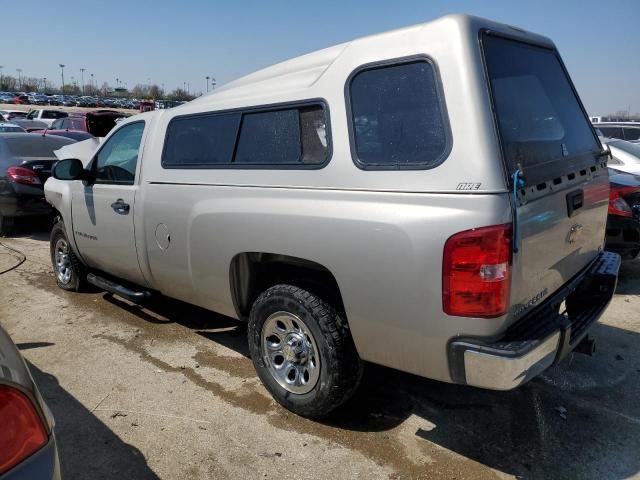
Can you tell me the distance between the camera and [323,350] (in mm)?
2949

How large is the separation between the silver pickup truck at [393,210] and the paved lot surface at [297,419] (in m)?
0.34

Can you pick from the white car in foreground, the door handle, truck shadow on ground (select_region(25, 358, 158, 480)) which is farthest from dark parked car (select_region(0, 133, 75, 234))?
the white car in foreground

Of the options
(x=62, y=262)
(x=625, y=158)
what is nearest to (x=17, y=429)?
(x=62, y=262)

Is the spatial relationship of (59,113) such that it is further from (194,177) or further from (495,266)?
(495,266)

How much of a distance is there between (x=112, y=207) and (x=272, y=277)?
1.79 m

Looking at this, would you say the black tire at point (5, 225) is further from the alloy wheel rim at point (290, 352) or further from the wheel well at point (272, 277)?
the alloy wheel rim at point (290, 352)

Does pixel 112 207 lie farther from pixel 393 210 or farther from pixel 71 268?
pixel 393 210

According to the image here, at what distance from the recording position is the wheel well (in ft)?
10.1

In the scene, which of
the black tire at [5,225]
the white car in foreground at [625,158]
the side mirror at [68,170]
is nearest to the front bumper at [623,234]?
the white car in foreground at [625,158]

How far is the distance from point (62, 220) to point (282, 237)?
344 centimetres

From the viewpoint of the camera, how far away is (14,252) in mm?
7539

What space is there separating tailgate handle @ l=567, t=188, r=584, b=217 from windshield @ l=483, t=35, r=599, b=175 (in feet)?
0.67

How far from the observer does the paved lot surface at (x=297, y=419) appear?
2820mm

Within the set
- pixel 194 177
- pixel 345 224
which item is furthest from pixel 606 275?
pixel 194 177
